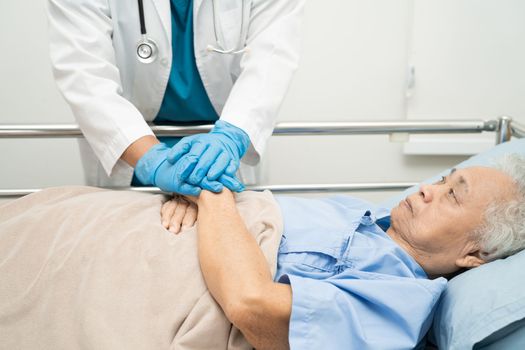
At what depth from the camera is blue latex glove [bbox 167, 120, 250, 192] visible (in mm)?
1164

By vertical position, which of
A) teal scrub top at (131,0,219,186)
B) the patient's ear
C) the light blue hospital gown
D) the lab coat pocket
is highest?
the lab coat pocket

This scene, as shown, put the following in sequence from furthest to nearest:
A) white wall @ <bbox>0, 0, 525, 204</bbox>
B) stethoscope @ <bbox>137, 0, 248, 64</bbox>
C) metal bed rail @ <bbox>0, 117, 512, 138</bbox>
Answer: white wall @ <bbox>0, 0, 525, 204</bbox> → metal bed rail @ <bbox>0, 117, 512, 138</bbox> → stethoscope @ <bbox>137, 0, 248, 64</bbox>

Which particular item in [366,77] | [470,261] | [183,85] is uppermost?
[183,85]

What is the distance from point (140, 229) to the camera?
3.62 ft

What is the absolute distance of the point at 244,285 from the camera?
915 millimetres

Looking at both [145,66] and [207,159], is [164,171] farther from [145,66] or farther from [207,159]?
[145,66]

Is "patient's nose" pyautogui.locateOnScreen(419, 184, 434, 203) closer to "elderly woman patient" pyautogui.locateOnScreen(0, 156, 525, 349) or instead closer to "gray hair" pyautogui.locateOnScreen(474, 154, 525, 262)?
"elderly woman patient" pyautogui.locateOnScreen(0, 156, 525, 349)

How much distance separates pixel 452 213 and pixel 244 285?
539 millimetres

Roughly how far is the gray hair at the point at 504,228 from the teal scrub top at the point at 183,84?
0.94m

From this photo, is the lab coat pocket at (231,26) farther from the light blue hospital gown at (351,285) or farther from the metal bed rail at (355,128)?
the light blue hospital gown at (351,285)

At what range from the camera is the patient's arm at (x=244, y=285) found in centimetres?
89

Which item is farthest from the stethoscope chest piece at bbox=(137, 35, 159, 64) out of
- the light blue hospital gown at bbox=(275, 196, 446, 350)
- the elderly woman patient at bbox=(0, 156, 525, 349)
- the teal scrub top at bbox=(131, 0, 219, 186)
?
the light blue hospital gown at bbox=(275, 196, 446, 350)

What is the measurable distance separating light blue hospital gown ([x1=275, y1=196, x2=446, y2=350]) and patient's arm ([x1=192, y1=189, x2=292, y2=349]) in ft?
0.12

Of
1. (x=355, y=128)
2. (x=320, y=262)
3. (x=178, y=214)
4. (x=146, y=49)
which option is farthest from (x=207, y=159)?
(x=355, y=128)
